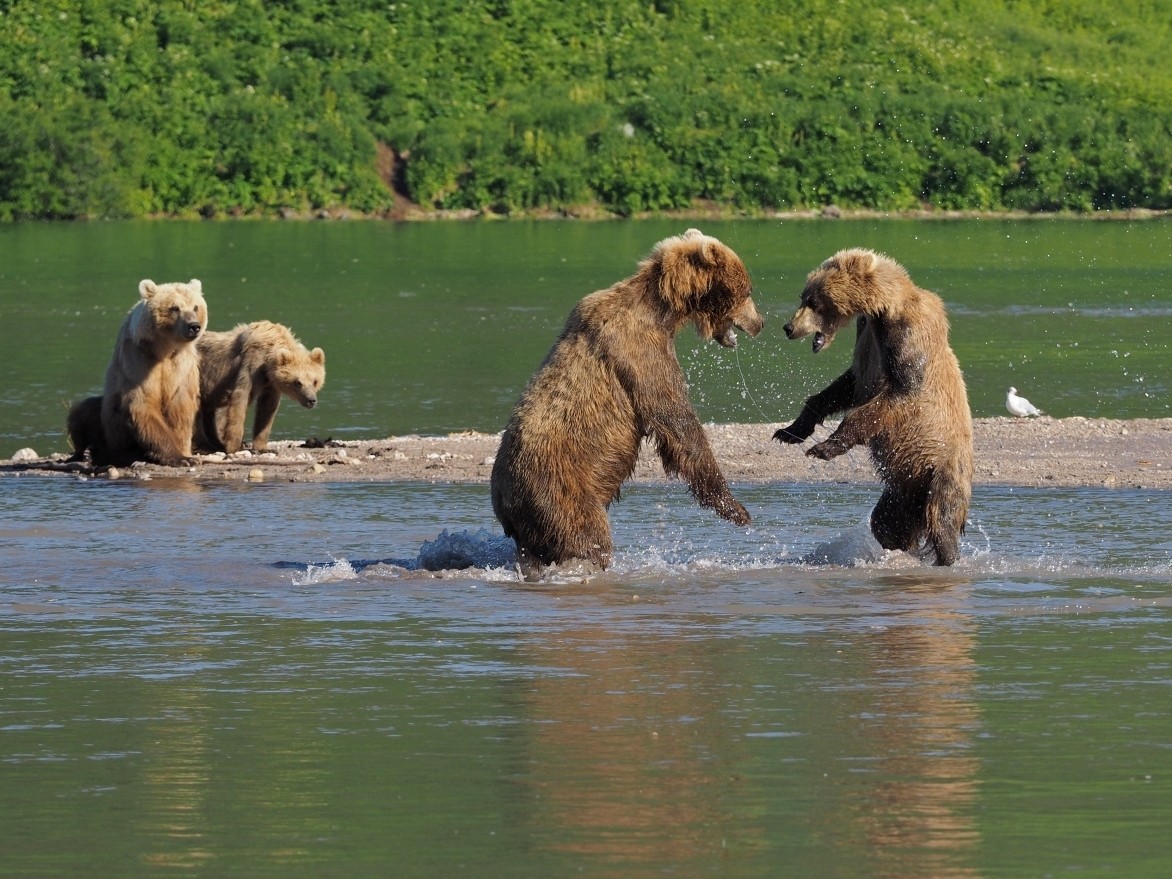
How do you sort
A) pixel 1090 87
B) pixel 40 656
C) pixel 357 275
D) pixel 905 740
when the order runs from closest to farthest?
pixel 905 740, pixel 40 656, pixel 357 275, pixel 1090 87

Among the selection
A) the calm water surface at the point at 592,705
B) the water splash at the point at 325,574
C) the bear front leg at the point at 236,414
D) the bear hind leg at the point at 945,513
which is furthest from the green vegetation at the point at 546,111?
the bear hind leg at the point at 945,513

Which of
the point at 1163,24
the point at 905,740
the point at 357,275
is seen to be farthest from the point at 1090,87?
the point at 905,740

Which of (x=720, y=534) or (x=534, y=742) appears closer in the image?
(x=534, y=742)

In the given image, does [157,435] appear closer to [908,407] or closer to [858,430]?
[858,430]

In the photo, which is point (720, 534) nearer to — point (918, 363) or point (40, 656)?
point (918, 363)

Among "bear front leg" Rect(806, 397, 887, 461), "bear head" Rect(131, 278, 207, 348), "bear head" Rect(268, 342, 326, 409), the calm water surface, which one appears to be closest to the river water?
the calm water surface

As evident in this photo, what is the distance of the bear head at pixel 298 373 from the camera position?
1530cm

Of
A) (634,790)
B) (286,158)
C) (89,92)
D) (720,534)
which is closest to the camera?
(634,790)

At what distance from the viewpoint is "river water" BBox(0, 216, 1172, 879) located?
5.66 meters

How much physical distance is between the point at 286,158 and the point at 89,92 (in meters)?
7.54

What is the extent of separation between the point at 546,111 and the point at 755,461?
4862 centimetres

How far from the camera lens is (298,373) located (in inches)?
604

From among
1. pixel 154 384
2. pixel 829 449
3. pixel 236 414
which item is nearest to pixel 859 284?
pixel 829 449

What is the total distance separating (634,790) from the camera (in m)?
6.09
